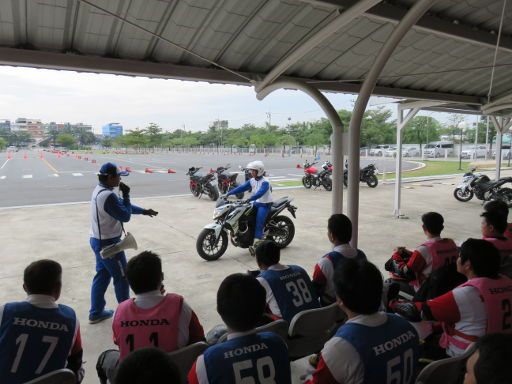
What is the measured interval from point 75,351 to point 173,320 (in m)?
0.67

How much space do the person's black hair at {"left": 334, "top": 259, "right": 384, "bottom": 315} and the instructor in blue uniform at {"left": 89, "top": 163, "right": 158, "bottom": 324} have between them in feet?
9.16

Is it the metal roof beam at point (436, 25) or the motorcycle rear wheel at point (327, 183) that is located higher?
the metal roof beam at point (436, 25)

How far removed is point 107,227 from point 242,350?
294 cm

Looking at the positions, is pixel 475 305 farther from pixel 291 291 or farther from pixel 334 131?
pixel 334 131

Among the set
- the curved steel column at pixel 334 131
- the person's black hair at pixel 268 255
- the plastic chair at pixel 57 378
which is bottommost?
the plastic chair at pixel 57 378

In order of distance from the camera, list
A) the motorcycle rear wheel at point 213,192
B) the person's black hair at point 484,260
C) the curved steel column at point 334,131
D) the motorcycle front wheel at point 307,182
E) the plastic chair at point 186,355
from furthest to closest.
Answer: the motorcycle front wheel at point 307,182, the motorcycle rear wheel at point 213,192, the curved steel column at point 334,131, the person's black hair at point 484,260, the plastic chair at point 186,355

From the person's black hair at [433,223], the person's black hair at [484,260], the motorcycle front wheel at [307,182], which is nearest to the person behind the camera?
the person's black hair at [484,260]

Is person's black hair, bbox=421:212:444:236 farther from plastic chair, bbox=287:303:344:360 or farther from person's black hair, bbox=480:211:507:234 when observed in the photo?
plastic chair, bbox=287:303:344:360

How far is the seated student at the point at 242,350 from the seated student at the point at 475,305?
112cm

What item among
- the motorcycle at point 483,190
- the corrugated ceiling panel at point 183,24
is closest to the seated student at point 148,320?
the corrugated ceiling panel at point 183,24

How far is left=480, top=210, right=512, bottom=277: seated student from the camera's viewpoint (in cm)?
351

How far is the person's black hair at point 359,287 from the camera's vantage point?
189 centimetres

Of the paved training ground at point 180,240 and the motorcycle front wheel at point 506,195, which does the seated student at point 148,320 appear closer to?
the paved training ground at point 180,240

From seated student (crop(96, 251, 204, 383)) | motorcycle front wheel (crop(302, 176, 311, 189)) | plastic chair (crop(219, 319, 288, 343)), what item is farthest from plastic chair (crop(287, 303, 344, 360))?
motorcycle front wheel (crop(302, 176, 311, 189))
